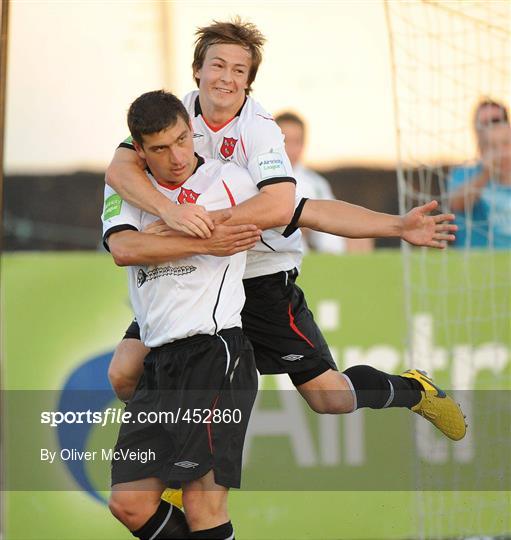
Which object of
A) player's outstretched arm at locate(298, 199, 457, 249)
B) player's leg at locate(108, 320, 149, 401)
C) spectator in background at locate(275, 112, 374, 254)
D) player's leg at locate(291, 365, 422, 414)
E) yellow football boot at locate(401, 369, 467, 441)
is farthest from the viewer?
spectator in background at locate(275, 112, 374, 254)

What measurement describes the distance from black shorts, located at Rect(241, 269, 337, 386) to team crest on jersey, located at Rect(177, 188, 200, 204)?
0.79 metres

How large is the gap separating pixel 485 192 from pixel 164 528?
3.63 metres

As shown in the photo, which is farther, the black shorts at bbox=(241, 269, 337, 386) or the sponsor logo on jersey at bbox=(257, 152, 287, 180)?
the black shorts at bbox=(241, 269, 337, 386)

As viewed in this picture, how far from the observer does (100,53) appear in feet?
40.9

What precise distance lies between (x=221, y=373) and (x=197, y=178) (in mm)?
804

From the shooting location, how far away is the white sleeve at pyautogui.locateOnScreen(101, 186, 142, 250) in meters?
4.63

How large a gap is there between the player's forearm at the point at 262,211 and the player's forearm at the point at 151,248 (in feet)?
0.55

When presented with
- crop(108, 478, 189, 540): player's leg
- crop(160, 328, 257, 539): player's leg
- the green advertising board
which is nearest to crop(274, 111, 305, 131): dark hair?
the green advertising board

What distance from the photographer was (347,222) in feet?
15.9

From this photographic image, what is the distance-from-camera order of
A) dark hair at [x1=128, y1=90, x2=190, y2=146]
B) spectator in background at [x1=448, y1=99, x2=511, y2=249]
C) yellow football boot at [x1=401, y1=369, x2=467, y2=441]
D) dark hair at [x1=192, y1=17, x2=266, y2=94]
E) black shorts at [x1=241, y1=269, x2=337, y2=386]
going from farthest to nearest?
spectator in background at [x1=448, y1=99, x2=511, y2=249] → yellow football boot at [x1=401, y1=369, x2=467, y2=441] → black shorts at [x1=241, y1=269, x2=337, y2=386] → dark hair at [x1=192, y1=17, x2=266, y2=94] → dark hair at [x1=128, y1=90, x2=190, y2=146]

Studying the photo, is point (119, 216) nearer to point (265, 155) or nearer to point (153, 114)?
point (153, 114)

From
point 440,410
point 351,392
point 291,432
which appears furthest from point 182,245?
point 291,432

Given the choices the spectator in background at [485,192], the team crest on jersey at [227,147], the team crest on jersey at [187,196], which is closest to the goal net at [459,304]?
the spectator in background at [485,192]

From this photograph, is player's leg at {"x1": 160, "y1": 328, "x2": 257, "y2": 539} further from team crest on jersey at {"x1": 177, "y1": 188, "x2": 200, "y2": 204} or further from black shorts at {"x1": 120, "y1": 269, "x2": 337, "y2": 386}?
black shorts at {"x1": 120, "y1": 269, "x2": 337, "y2": 386}
